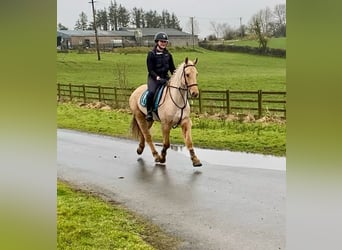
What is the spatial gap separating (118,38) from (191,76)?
0.33 metres

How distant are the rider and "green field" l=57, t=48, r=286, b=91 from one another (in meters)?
0.02

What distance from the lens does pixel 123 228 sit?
5.34ft

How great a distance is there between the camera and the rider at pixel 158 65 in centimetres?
171

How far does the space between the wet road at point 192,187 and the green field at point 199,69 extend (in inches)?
9.6

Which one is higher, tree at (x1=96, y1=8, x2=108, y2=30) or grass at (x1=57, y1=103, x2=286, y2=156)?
tree at (x1=96, y1=8, x2=108, y2=30)

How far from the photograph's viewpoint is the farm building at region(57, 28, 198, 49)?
1.71 meters

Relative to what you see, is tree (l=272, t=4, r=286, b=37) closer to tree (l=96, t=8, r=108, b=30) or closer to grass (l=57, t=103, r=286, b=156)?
grass (l=57, t=103, r=286, b=156)

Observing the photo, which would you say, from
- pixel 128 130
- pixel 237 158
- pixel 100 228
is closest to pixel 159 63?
pixel 128 130

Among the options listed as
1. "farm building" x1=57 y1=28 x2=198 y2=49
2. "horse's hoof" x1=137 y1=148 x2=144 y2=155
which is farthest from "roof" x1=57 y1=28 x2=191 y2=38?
Answer: "horse's hoof" x1=137 y1=148 x2=144 y2=155

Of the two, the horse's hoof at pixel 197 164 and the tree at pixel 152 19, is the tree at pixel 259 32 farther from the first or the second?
the horse's hoof at pixel 197 164

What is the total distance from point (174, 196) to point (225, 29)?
63cm

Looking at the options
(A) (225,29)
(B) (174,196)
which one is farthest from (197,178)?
(A) (225,29)

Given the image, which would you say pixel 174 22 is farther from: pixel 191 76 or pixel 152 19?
pixel 191 76

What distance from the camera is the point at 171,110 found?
1.86m
